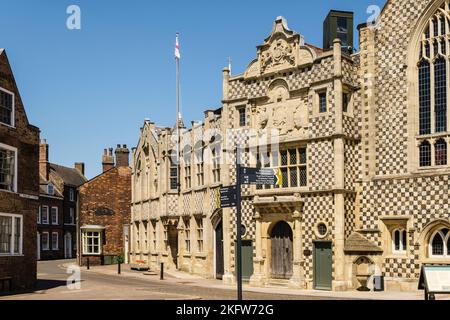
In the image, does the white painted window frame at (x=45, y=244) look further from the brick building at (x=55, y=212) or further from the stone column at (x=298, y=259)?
the stone column at (x=298, y=259)

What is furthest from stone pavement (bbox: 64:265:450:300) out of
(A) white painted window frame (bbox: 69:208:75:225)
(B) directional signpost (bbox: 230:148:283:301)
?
(A) white painted window frame (bbox: 69:208:75:225)

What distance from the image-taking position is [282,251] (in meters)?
31.1

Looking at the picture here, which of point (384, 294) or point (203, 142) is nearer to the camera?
point (384, 294)

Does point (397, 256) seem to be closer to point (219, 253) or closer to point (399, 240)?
point (399, 240)

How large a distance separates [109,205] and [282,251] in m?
26.8

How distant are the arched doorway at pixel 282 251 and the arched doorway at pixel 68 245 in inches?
1721

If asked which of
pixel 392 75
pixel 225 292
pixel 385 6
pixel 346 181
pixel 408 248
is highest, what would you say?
pixel 385 6

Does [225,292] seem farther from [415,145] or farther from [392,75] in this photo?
[392,75]

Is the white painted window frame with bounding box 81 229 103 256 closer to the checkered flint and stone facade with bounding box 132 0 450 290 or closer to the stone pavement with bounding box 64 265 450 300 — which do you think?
the stone pavement with bounding box 64 265 450 300

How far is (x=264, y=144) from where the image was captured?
31.9 meters

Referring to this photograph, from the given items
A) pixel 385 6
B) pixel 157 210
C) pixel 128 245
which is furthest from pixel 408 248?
pixel 128 245

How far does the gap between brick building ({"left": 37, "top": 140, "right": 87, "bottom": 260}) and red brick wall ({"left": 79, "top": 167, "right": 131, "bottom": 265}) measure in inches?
438

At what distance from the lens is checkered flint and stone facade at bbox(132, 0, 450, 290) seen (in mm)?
27375
